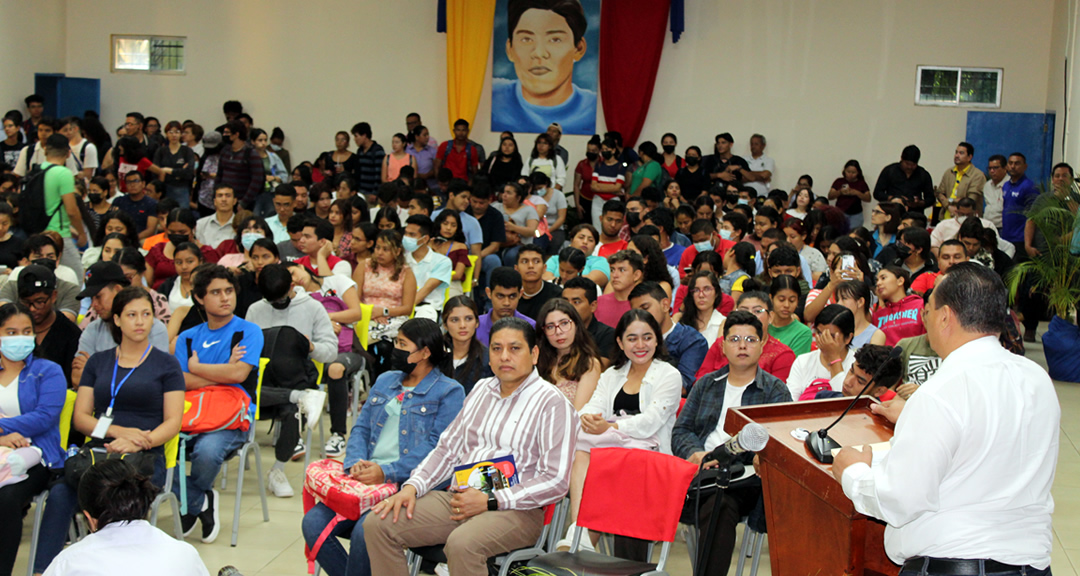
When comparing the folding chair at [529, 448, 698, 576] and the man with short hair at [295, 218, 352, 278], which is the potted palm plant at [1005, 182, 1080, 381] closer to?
the man with short hair at [295, 218, 352, 278]

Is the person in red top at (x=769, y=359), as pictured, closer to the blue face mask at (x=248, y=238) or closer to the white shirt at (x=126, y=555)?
the white shirt at (x=126, y=555)

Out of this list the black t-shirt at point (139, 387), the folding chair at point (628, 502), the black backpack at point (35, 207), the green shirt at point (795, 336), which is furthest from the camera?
the black backpack at point (35, 207)

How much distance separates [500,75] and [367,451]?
29.5 ft

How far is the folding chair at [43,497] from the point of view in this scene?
12.2 ft

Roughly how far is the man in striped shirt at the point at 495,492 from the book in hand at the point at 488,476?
4 centimetres


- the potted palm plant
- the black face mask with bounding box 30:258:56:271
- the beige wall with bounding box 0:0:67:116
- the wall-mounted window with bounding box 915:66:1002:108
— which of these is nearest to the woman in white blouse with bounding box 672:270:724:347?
the potted palm plant

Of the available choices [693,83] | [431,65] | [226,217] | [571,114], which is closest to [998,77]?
[693,83]

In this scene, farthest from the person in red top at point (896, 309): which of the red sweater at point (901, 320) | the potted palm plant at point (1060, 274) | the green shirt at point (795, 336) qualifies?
the potted palm plant at point (1060, 274)

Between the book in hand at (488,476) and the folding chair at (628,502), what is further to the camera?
the book in hand at (488,476)

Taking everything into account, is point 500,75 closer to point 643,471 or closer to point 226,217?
point 226,217

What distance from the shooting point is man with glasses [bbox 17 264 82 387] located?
14.5ft

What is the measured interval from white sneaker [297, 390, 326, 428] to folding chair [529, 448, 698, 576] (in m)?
1.91

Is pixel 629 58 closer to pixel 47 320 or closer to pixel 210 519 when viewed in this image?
pixel 47 320

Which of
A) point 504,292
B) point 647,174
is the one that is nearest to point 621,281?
point 504,292
